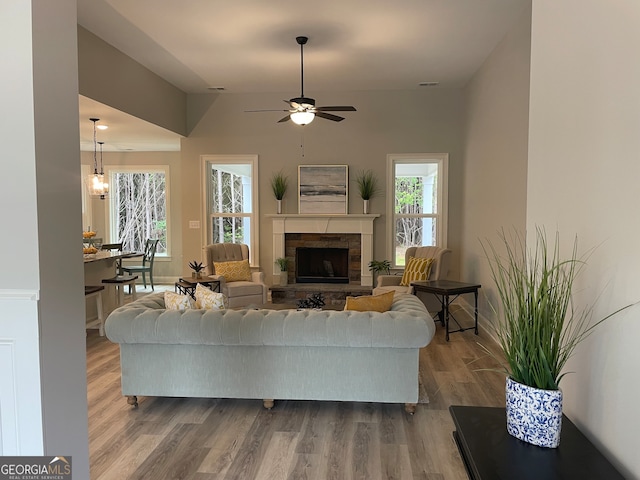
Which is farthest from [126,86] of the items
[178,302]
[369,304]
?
[369,304]

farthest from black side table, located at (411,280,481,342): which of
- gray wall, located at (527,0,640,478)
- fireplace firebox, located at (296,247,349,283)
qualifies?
gray wall, located at (527,0,640,478)

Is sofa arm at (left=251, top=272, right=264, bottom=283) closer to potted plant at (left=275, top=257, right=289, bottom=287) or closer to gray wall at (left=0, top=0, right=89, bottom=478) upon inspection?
potted plant at (left=275, top=257, right=289, bottom=287)

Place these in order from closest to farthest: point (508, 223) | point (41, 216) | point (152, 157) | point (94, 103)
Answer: point (41, 216)
point (508, 223)
point (94, 103)
point (152, 157)

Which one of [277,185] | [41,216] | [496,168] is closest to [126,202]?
[277,185]

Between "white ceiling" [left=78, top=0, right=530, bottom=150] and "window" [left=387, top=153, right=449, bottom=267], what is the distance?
131cm

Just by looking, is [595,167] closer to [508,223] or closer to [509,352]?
[509,352]

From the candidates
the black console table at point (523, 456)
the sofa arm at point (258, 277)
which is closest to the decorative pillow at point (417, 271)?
the sofa arm at point (258, 277)

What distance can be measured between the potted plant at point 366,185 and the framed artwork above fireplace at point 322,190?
0.21m

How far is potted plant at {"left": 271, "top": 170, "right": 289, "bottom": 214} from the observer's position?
699 centimetres

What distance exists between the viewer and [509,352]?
1.55 metres

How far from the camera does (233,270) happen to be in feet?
20.3

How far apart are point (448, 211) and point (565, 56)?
534cm

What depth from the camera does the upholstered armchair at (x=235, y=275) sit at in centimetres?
586

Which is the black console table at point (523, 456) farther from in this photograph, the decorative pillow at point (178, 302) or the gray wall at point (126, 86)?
the gray wall at point (126, 86)
